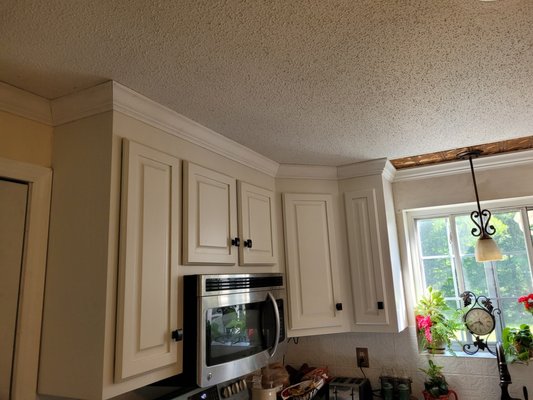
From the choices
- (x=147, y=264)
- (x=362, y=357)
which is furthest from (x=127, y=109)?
(x=362, y=357)

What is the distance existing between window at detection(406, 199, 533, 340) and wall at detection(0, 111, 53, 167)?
223 centimetres

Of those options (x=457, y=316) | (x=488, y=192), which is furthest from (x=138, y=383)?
(x=488, y=192)

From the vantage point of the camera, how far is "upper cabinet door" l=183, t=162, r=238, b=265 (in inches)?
60.9

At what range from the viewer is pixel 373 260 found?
224cm

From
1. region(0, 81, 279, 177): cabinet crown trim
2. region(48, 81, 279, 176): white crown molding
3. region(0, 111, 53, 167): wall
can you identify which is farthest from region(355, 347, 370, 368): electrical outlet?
region(0, 111, 53, 167): wall

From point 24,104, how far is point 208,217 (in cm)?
81

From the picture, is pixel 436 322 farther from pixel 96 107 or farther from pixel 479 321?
pixel 96 107

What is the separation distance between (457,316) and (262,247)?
1.39m

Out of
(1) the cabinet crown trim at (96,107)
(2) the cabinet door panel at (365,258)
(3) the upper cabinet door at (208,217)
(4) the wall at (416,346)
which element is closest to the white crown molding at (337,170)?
(2) the cabinet door panel at (365,258)

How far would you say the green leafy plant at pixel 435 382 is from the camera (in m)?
2.15

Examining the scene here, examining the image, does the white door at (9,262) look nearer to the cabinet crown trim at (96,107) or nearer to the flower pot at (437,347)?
the cabinet crown trim at (96,107)

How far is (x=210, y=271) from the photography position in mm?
1646

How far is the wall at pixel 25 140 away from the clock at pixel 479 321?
2406 mm

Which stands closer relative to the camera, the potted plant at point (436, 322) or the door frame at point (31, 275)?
the door frame at point (31, 275)
